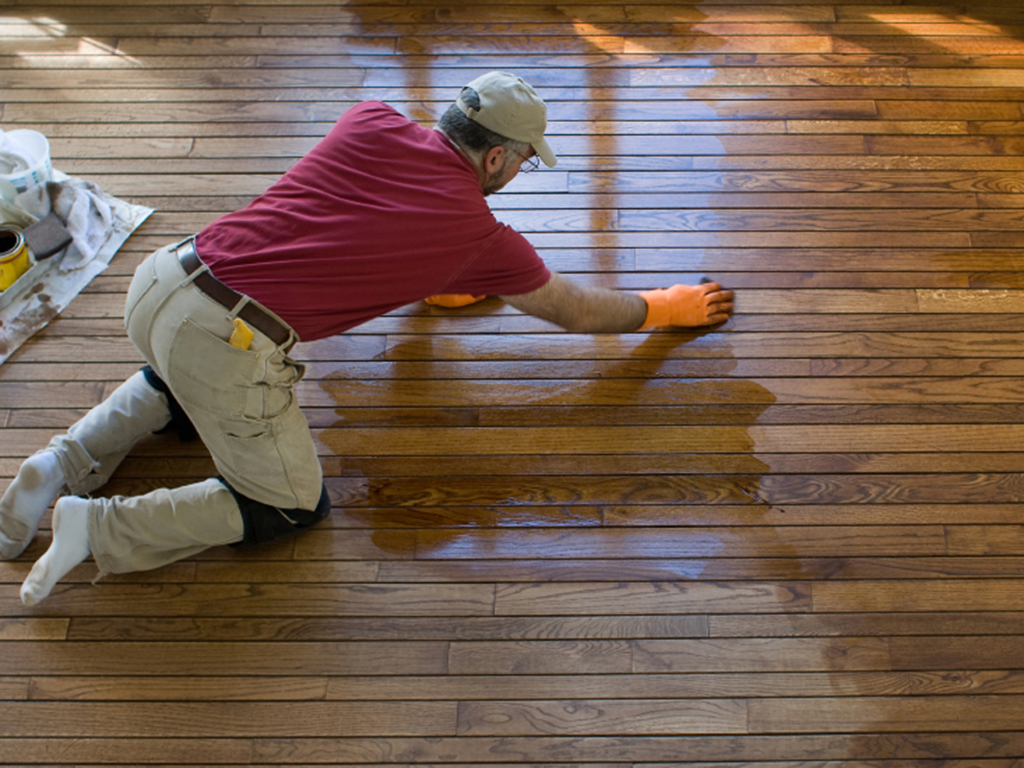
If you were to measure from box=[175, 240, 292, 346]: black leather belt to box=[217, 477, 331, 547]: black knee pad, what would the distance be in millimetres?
496

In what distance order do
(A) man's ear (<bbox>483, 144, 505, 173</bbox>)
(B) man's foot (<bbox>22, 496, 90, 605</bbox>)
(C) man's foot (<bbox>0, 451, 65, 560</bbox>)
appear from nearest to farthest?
(A) man's ear (<bbox>483, 144, 505, 173</bbox>) → (B) man's foot (<bbox>22, 496, 90, 605</bbox>) → (C) man's foot (<bbox>0, 451, 65, 560</bbox>)

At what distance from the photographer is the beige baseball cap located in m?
2.06

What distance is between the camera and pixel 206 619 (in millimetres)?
2342

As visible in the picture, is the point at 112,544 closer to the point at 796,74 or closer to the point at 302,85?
the point at 302,85

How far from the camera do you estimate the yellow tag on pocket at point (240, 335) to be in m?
1.98

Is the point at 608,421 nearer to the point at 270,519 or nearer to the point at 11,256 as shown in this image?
the point at 270,519

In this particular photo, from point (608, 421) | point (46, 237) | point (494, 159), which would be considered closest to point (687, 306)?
point (608, 421)

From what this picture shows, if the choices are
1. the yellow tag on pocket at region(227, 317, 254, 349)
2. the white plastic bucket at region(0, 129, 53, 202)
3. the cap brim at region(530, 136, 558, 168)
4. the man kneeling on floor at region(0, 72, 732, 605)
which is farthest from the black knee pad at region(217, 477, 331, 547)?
the white plastic bucket at region(0, 129, 53, 202)

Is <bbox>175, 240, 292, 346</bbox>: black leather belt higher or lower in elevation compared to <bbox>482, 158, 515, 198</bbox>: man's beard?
lower

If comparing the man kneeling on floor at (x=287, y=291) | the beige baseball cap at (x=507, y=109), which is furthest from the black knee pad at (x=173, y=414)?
the beige baseball cap at (x=507, y=109)

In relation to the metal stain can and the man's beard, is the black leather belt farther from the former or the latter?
the metal stain can

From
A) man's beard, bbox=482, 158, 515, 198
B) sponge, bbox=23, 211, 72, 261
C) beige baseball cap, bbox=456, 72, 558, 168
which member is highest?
beige baseball cap, bbox=456, 72, 558, 168

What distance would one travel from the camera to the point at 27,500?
2.35 m

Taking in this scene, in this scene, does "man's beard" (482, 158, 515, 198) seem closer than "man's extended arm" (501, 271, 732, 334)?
Yes
